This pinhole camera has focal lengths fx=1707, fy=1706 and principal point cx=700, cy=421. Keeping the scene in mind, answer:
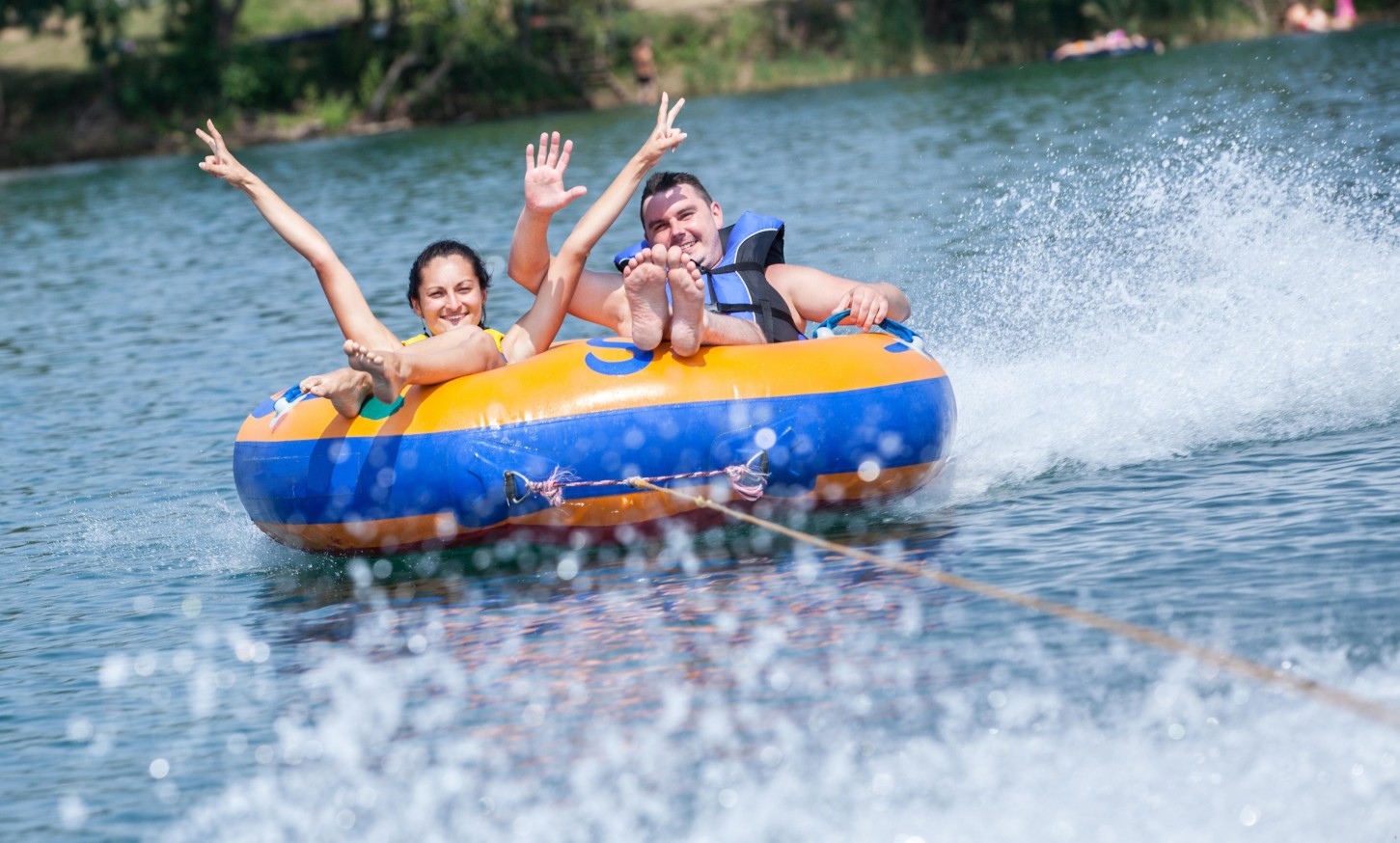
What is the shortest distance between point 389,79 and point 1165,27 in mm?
16673

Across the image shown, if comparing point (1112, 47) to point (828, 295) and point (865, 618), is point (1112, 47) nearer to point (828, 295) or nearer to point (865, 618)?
point (828, 295)

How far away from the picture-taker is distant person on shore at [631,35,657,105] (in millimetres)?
37844


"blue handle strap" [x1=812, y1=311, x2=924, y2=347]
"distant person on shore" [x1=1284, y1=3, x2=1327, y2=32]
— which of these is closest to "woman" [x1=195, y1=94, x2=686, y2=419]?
"blue handle strap" [x1=812, y1=311, x2=924, y2=347]

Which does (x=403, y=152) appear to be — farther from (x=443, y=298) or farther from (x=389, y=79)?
(x=443, y=298)

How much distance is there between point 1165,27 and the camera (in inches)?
1390

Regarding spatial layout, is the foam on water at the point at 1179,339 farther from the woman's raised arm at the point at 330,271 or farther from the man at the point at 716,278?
the woman's raised arm at the point at 330,271

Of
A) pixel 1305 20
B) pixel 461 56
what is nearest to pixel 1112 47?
pixel 1305 20

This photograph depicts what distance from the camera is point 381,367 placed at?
5.49m

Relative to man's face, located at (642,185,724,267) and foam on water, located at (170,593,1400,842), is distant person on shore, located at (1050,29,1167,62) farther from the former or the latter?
foam on water, located at (170,593,1400,842)

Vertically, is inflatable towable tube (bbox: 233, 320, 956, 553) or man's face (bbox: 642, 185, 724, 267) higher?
man's face (bbox: 642, 185, 724, 267)

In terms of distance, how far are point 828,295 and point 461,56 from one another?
32.2 metres

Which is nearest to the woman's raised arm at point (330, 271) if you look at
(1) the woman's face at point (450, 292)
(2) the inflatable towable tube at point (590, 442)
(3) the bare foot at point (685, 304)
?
(1) the woman's face at point (450, 292)

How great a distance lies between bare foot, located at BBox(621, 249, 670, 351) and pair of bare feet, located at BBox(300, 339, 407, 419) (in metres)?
0.79

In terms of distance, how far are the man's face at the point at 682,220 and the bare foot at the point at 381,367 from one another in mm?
1235
